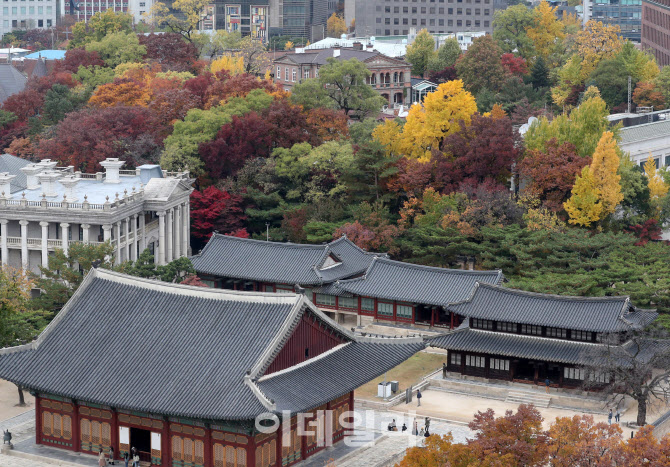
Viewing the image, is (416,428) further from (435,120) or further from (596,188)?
(435,120)

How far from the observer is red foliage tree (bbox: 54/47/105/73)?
520 feet

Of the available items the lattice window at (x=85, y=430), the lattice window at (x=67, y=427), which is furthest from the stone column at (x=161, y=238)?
the lattice window at (x=85, y=430)

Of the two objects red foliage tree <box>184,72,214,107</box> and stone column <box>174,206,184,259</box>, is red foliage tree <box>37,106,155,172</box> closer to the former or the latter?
red foliage tree <box>184,72,214,107</box>

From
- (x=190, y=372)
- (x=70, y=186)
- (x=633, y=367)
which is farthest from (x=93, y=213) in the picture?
(x=633, y=367)

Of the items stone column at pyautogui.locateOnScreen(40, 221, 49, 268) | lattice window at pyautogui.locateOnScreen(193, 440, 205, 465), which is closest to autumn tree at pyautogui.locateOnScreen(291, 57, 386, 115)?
stone column at pyautogui.locateOnScreen(40, 221, 49, 268)

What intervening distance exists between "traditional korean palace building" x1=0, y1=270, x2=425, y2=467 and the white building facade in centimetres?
2724

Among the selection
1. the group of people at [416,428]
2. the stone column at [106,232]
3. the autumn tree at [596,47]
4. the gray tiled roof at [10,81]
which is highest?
the autumn tree at [596,47]

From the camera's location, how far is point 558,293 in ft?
275

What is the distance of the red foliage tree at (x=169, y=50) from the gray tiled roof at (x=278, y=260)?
72.2 metres

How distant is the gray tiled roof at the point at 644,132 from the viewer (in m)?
113

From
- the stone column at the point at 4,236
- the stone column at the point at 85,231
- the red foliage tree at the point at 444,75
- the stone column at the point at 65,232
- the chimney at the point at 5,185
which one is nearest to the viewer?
the stone column at the point at 85,231

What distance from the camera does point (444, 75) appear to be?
16650cm

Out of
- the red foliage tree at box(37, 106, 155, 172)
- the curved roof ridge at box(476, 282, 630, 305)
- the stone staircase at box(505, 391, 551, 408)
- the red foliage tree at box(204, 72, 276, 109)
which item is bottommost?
the stone staircase at box(505, 391, 551, 408)

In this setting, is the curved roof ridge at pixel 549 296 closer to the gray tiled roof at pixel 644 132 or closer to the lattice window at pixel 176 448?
the lattice window at pixel 176 448
